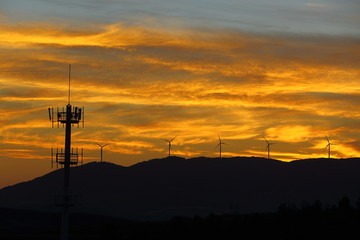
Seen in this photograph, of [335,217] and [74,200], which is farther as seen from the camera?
[335,217]

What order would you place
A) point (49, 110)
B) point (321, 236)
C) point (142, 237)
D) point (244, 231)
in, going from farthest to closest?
point (142, 237), point (244, 231), point (321, 236), point (49, 110)

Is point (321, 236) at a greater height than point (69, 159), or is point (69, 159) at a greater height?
point (69, 159)

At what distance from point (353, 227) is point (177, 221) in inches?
1846

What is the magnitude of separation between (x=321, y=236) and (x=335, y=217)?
59.1 feet

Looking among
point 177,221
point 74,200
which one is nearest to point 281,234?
point 177,221

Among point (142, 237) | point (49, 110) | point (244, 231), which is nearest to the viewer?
point (49, 110)

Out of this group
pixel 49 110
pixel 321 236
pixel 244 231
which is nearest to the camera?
pixel 49 110

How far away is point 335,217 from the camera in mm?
181375

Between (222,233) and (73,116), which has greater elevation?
(73,116)

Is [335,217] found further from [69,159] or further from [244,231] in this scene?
[69,159]

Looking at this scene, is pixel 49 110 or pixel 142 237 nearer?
pixel 49 110

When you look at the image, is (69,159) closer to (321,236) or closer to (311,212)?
(321,236)

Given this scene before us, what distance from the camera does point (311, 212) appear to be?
187 meters

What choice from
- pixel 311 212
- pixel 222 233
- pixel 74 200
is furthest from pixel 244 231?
pixel 74 200
